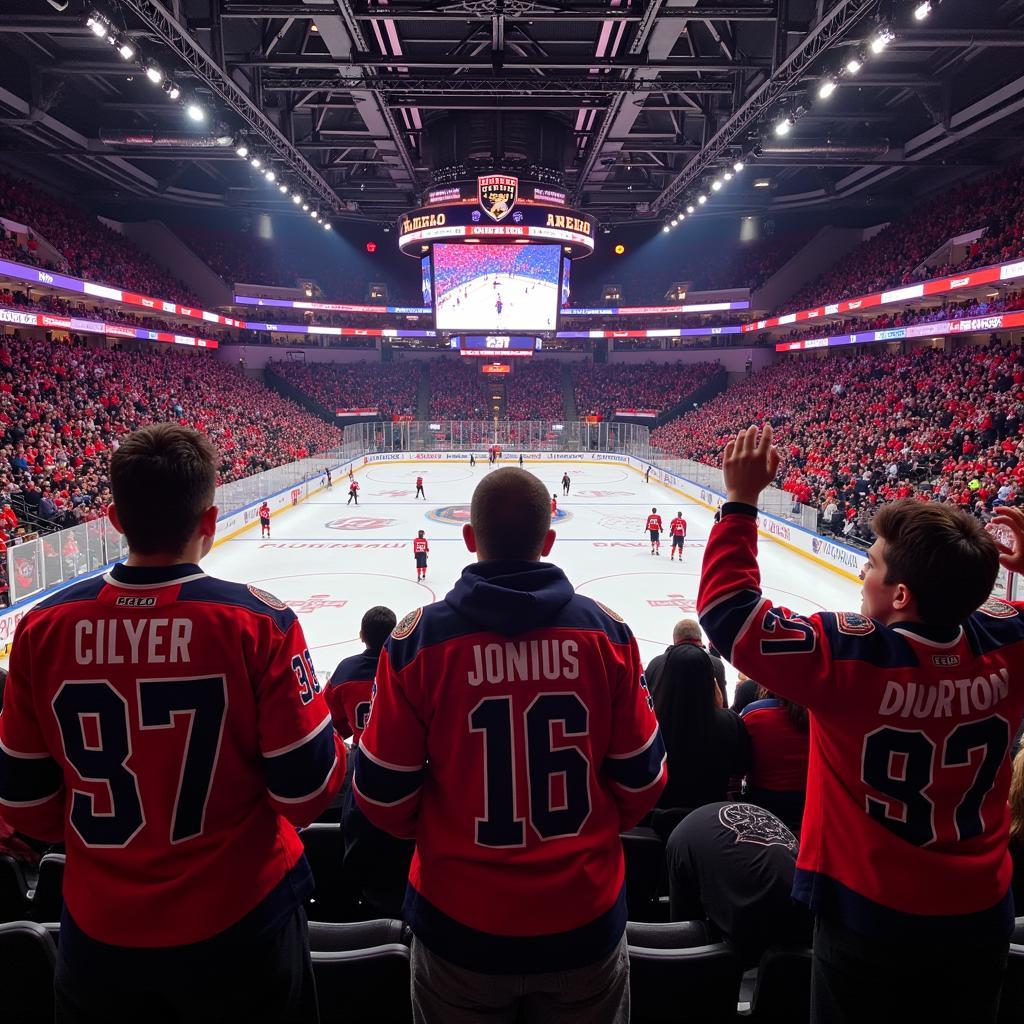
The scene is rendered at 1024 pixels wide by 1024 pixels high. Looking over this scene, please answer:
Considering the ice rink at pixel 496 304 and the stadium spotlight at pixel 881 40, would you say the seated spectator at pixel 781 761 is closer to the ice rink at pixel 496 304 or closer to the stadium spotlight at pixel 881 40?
the stadium spotlight at pixel 881 40

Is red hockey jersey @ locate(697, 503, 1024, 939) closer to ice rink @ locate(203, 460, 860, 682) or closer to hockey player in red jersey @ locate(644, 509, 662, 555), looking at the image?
ice rink @ locate(203, 460, 860, 682)

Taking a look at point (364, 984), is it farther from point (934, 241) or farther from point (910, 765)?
point (934, 241)

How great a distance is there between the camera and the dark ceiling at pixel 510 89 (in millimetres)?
15203

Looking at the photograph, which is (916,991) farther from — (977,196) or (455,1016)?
(977,196)

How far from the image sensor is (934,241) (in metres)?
32.7

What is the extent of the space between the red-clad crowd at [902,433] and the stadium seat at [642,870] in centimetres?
1142

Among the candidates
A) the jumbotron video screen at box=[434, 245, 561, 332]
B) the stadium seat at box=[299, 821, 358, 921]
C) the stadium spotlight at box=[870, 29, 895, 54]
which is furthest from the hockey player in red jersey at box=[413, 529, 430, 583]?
the jumbotron video screen at box=[434, 245, 561, 332]

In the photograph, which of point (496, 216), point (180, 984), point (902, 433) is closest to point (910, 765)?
point (180, 984)

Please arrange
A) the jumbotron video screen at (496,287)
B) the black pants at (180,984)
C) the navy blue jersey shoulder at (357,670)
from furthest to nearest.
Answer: the jumbotron video screen at (496,287)
the navy blue jersey shoulder at (357,670)
the black pants at (180,984)

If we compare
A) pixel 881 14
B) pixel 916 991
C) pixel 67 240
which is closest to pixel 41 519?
pixel 916 991

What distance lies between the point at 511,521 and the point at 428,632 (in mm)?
361

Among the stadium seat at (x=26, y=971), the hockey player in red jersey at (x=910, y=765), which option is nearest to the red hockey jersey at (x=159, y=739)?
the stadium seat at (x=26, y=971)

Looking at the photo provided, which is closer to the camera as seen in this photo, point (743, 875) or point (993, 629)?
point (993, 629)

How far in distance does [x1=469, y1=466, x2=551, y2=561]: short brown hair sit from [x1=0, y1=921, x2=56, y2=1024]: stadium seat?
1878 millimetres
